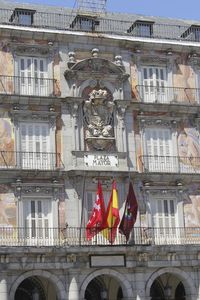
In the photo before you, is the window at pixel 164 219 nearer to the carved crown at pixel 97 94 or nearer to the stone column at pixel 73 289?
the stone column at pixel 73 289

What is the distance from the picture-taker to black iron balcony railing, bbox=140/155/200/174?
115 feet

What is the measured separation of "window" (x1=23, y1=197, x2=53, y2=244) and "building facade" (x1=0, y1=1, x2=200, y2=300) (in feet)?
0.16

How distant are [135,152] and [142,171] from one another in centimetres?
105

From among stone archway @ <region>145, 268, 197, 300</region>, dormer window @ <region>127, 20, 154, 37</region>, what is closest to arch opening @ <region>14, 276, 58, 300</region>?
stone archway @ <region>145, 268, 197, 300</region>

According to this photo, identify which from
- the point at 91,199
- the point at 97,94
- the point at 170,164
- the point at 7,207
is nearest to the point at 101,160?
the point at 91,199

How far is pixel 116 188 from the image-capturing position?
34.0 m

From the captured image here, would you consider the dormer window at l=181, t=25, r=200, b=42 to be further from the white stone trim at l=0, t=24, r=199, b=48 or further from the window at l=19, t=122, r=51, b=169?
the window at l=19, t=122, r=51, b=169

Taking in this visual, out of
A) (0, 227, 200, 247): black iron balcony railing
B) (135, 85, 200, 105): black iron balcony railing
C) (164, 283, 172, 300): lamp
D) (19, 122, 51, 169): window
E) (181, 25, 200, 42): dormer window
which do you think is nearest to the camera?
(0, 227, 200, 247): black iron balcony railing

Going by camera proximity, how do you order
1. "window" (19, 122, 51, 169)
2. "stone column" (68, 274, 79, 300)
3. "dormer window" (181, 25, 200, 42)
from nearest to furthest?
A: "stone column" (68, 274, 79, 300)
"window" (19, 122, 51, 169)
"dormer window" (181, 25, 200, 42)

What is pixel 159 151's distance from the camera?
35.6 metres

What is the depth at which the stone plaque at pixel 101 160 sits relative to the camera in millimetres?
34125

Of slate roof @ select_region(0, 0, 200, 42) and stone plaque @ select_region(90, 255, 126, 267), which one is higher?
slate roof @ select_region(0, 0, 200, 42)

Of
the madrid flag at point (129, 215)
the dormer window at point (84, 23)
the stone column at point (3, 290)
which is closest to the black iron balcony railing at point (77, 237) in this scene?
the madrid flag at point (129, 215)

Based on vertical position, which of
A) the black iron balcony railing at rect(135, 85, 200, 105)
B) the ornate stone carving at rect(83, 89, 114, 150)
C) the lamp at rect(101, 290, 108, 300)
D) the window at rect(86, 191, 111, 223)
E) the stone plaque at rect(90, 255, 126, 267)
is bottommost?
the lamp at rect(101, 290, 108, 300)
